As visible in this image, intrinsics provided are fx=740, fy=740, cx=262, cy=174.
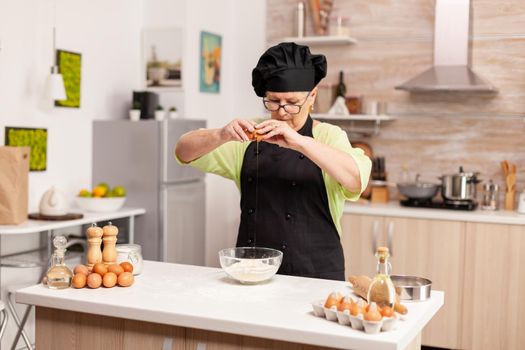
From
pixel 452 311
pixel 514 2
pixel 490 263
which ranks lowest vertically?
pixel 452 311

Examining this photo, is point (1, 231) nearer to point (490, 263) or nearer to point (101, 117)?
point (101, 117)

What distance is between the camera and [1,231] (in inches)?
156

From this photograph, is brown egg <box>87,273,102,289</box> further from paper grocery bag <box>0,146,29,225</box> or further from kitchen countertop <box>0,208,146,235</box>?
paper grocery bag <box>0,146,29,225</box>

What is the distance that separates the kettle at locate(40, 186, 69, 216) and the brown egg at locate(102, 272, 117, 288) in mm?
2097

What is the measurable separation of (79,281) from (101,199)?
2.35 meters

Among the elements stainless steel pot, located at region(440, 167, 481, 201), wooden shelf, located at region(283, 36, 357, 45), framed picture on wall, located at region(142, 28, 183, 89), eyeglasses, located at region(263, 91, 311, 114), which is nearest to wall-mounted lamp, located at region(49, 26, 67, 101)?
framed picture on wall, located at region(142, 28, 183, 89)

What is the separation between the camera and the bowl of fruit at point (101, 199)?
4.78 meters

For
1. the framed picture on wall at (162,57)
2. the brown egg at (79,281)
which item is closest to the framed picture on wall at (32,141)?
the framed picture on wall at (162,57)

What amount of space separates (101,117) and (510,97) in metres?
2.89

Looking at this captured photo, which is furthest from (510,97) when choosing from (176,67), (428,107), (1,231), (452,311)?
(1,231)

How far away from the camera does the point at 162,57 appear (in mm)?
5586

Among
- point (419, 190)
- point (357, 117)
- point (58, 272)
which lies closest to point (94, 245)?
point (58, 272)

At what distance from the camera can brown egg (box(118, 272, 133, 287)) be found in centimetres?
250

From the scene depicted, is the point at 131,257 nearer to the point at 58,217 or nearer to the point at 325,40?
the point at 58,217
